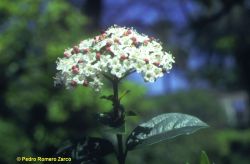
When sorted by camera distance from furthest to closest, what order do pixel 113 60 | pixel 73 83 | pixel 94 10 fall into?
pixel 94 10
pixel 73 83
pixel 113 60

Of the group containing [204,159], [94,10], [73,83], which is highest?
[94,10]

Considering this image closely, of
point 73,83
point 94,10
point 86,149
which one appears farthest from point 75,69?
point 94,10

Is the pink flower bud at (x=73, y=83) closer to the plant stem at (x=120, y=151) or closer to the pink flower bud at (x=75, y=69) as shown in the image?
the pink flower bud at (x=75, y=69)

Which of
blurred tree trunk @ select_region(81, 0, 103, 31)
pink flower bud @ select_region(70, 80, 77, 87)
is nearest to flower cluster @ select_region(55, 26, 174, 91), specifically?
pink flower bud @ select_region(70, 80, 77, 87)

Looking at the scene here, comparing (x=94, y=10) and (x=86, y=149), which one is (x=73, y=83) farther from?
(x=94, y=10)

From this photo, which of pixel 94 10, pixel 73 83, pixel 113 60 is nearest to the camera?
pixel 113 60

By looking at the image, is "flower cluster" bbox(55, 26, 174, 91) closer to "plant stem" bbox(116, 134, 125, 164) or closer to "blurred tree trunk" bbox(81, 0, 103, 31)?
"plant stem" bbox(116, 134, 125, 164)

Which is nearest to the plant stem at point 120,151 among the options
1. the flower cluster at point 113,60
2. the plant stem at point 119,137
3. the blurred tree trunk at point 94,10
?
the plant stem at point 119,137
